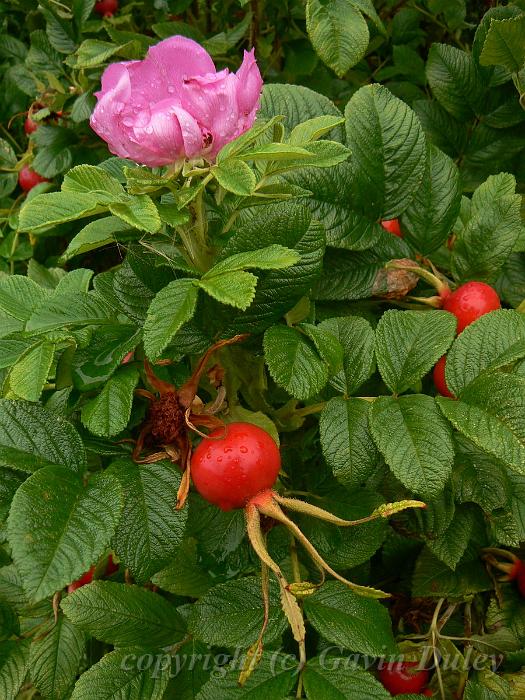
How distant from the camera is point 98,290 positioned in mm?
799

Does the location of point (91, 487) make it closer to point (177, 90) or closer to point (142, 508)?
point (142, 508)

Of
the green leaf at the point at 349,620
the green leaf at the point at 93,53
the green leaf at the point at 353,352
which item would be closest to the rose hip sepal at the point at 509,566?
the green leaf at the point at 349,620

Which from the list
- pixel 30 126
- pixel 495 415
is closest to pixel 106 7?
pixel 30 126

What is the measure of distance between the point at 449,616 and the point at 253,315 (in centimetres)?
61

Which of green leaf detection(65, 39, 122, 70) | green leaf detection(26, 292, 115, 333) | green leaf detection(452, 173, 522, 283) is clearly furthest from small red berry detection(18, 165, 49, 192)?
green leaf detection(452, 173, 522, 283)

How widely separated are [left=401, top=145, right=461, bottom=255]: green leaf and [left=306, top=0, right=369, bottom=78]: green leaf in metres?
0.21

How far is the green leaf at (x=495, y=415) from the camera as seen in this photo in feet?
2.13

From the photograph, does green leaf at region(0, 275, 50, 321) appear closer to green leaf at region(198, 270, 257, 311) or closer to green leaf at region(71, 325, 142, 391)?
green leaf at region(71, 325, 142, 391)

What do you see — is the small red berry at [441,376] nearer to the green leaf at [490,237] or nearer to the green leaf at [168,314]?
the green leaf at [490,237]

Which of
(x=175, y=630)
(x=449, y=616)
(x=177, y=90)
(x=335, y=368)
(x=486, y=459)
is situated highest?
(x=177, y=90)

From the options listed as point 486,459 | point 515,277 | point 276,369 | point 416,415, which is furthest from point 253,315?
point 515,277

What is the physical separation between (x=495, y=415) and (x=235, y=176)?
1.13 ft

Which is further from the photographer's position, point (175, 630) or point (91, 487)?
point (175, 630)

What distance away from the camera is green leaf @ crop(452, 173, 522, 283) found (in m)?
0.89
